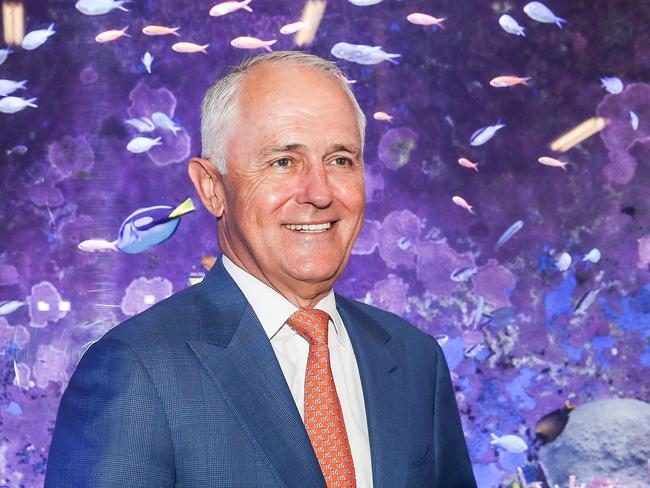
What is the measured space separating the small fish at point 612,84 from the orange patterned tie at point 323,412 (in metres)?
3.20

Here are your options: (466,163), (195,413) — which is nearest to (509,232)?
(466,163)

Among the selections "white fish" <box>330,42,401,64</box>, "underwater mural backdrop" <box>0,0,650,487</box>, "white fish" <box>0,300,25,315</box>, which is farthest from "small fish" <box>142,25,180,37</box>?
"white fish" <box>0,300,25,315</box>

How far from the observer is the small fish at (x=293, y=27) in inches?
154

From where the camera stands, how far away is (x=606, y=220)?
4.15 metres

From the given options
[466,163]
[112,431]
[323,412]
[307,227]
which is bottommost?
[466,163]

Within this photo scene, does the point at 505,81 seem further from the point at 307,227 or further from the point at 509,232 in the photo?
the point at 307,227

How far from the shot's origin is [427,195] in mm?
4016

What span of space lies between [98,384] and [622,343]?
347cm

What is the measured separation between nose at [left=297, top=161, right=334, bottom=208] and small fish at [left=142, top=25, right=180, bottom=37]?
2666 mm

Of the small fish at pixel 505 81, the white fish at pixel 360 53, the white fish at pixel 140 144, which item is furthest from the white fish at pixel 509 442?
the white fish at pixel 140 144

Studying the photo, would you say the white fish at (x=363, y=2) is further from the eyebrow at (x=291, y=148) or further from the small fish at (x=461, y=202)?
the eyebrow at (x=291, y=148)

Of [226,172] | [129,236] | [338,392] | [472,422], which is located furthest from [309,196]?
[472,422]

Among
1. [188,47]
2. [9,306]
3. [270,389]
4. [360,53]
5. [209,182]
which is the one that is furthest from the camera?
[360,53]

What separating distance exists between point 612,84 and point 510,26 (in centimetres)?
62
